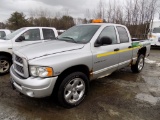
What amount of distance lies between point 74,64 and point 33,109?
1.27 m

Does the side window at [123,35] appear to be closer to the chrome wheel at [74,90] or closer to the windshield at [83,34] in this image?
the windshield at [83,34]

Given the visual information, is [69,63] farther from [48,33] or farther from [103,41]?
[48,33]

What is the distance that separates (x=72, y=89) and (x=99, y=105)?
73cm

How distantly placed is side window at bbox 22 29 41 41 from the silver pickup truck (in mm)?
2677

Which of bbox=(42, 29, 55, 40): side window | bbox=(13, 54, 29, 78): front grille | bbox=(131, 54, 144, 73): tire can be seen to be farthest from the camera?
bbox=(42, 29, 55, 40): side window

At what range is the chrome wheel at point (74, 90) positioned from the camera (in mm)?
3374

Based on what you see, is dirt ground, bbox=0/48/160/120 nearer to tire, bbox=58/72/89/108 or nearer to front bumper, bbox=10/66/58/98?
tire, bbox=58/72/89/108

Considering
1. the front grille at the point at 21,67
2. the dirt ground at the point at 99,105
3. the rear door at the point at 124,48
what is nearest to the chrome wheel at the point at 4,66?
the dirt ground at the point at 99,105

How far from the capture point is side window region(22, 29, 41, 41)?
21.0 feet

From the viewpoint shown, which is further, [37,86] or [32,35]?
[32,35]

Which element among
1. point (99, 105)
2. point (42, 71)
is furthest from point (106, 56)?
point (42, 71)

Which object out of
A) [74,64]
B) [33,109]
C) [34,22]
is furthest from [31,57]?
[34,22]

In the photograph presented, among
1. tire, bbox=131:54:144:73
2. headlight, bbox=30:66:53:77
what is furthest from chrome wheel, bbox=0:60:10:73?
tire, bbox=131:54:144:73

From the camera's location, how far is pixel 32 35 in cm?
664
